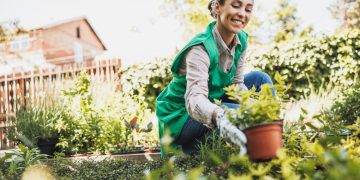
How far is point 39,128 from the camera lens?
448 centimetres

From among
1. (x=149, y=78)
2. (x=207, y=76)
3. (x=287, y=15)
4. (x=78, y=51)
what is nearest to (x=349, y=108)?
(x=207, y=76)

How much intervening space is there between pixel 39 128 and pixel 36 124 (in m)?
0.06

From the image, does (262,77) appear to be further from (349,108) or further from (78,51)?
(78,51)

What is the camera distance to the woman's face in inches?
78.4

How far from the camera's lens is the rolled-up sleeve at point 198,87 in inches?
67.6

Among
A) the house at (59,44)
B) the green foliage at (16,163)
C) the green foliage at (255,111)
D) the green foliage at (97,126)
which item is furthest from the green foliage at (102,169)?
the house at (59,44)

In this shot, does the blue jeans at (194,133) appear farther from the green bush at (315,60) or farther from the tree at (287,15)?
the tree at (287,15)

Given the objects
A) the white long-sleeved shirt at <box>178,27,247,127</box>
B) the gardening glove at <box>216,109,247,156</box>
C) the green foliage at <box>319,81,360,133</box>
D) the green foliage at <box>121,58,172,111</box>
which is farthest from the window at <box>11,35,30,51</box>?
the gardening glove at <box>216,109,247,156</box>

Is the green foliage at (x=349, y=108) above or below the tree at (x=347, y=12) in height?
below

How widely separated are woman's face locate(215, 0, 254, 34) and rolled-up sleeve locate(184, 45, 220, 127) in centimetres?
19

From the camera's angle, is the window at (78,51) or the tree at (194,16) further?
the window at (78,51)

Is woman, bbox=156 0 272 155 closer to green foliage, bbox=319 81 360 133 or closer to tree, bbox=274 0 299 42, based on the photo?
green foliage, bbox=319 81 360 133

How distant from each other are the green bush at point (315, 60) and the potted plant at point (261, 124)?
583cm

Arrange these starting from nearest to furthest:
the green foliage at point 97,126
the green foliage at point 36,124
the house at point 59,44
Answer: the green foliage at point 97,126 → the green foliage at point 36,124 → the house at point 59,44
